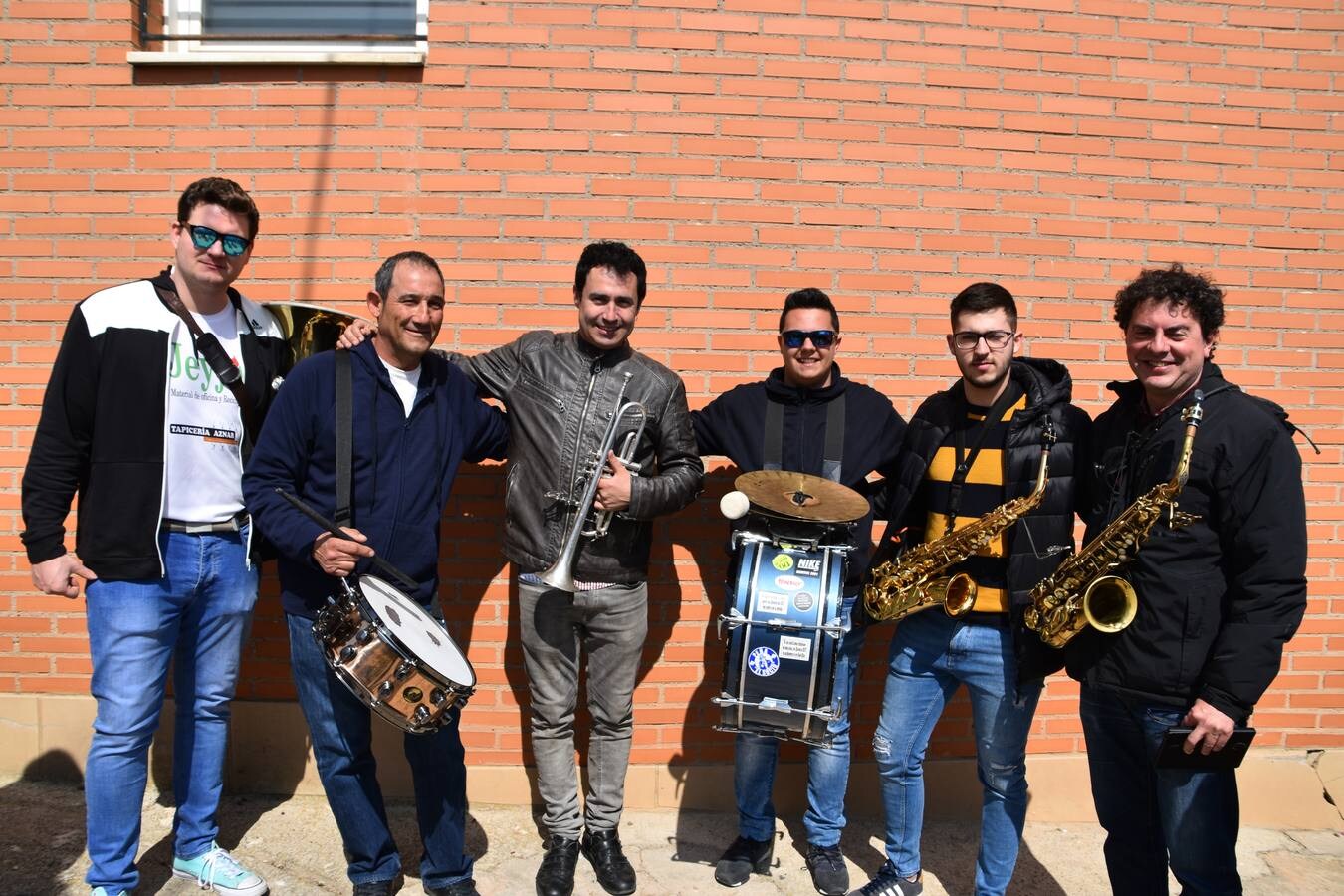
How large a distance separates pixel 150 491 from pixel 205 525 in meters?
0.22

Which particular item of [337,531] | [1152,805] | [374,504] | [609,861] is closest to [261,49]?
[374,504]

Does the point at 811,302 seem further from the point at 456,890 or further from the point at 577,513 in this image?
the point at 456,890

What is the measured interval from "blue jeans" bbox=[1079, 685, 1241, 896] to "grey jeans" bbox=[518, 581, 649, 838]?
1.72 metres

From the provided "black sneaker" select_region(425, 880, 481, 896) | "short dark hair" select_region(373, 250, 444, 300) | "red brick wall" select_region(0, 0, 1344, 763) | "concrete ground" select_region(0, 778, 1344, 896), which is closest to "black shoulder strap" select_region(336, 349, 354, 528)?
"short dark hair" select_region(373, 250, 444, 300)

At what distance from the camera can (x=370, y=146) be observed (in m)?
3.95

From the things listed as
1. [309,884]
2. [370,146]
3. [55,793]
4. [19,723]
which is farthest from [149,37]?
[309,884]

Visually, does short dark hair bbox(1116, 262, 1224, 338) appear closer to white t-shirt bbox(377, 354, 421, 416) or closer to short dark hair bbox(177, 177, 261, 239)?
white t-shirt bbox(377, 354, 421, 416)

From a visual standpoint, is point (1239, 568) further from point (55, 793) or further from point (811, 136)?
point (55, 793)

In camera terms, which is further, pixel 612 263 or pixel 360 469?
pixel 612 263

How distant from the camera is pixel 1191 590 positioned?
2.63 meters

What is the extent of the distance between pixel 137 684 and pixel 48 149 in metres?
2.57

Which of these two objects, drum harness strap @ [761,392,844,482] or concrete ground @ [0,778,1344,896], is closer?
drum harness strap @ [761,392,844,482]

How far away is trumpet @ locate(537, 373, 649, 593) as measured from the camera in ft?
10.3

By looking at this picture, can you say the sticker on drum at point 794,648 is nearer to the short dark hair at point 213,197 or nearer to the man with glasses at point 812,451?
the man with glasses at point 812,451
